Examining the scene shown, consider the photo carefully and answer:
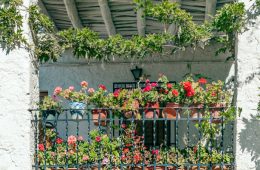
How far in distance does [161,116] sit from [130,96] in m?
0.61

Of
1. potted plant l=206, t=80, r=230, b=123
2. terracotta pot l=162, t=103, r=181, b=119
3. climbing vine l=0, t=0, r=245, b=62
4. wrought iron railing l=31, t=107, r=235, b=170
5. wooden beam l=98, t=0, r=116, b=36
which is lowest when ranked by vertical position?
wrought iron railing l=31, t=107, r=235, b=170

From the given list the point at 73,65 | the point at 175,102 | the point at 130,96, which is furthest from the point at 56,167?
the point at 73,65

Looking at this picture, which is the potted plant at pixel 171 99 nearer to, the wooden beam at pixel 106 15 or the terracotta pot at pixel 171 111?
the terracotta pot at pixel 171 111

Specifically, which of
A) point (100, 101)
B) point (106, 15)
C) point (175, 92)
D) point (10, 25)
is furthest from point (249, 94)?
point (106, 15)

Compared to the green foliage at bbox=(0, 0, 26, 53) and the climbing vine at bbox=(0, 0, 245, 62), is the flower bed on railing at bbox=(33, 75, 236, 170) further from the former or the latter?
the green foliage at bbox=(0, 0, 26, 53)

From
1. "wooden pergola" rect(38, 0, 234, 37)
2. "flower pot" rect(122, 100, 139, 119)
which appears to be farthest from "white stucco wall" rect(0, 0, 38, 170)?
"wooden pergola" rect(38, 0, 234, 37)

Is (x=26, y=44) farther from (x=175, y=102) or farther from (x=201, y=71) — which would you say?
(x=201, y=71)

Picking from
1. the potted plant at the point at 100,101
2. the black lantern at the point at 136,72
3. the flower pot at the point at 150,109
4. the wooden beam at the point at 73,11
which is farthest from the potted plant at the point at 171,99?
the black lantern at the point at 136,72

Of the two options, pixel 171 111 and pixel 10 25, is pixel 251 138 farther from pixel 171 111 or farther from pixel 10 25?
pixel 10 25

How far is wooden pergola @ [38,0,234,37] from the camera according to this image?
18.9ft

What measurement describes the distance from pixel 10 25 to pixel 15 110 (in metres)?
0.94

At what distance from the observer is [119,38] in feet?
14.9

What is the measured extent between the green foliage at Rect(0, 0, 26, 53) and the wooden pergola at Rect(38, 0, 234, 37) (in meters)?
1.64

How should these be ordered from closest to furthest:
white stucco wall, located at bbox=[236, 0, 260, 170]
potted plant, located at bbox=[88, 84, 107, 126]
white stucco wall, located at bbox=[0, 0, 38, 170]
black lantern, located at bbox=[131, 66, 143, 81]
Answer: white stucco wall, located at bbox=[236, 0, 260, 170]
white stucco wall, located at bbox=[0, 0, 38, 170]
potted plant, located at bbox=[88, 84, 107, 126]
black lantern, located at bbox=[131, 66, 143, 81]
